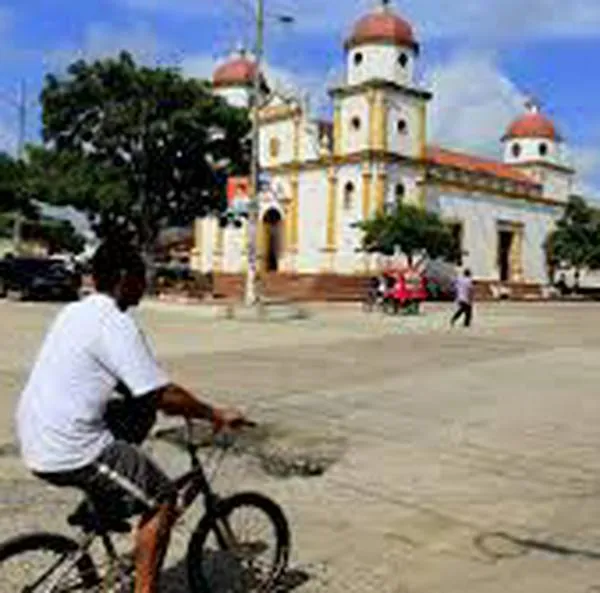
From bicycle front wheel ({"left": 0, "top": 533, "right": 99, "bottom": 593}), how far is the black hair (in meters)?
1.04

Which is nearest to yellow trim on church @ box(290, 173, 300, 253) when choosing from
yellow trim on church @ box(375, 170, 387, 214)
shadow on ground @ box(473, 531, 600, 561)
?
yellow trim on church @ box(375, 170, 387, 214)

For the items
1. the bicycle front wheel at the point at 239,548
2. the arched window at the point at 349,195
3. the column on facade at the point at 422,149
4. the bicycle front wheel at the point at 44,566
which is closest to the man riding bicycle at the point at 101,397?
the bicycle front wheel at the point at 44,566

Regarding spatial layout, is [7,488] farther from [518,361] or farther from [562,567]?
[518,361]

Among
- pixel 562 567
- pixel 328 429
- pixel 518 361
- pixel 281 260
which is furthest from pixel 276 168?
pixel 562 567

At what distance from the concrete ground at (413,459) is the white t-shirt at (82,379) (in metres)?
1.59

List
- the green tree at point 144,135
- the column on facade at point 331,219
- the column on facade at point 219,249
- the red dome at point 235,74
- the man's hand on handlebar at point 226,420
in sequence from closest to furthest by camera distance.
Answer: the man's hand on handlebar at point 226,420, the green tree at point 144,135, the column on facade at point 331,219, the red dome at point 235,74, the column on facade at point 219,249

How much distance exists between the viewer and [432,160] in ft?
216

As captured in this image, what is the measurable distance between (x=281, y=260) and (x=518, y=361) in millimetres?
47297

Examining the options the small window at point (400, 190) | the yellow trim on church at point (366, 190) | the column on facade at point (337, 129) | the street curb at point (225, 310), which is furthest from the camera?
the column on facade at point (337, 129)

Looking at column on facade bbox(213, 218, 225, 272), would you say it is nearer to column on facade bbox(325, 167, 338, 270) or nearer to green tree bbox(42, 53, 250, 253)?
column on facade bbox(325, 167, 338, 270)

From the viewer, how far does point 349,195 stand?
63.2 metres

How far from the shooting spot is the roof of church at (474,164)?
2692 inches

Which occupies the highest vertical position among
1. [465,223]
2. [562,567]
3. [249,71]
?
[249,71]

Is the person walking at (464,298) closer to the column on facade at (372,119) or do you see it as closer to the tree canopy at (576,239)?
the column on facade at (372,119)
